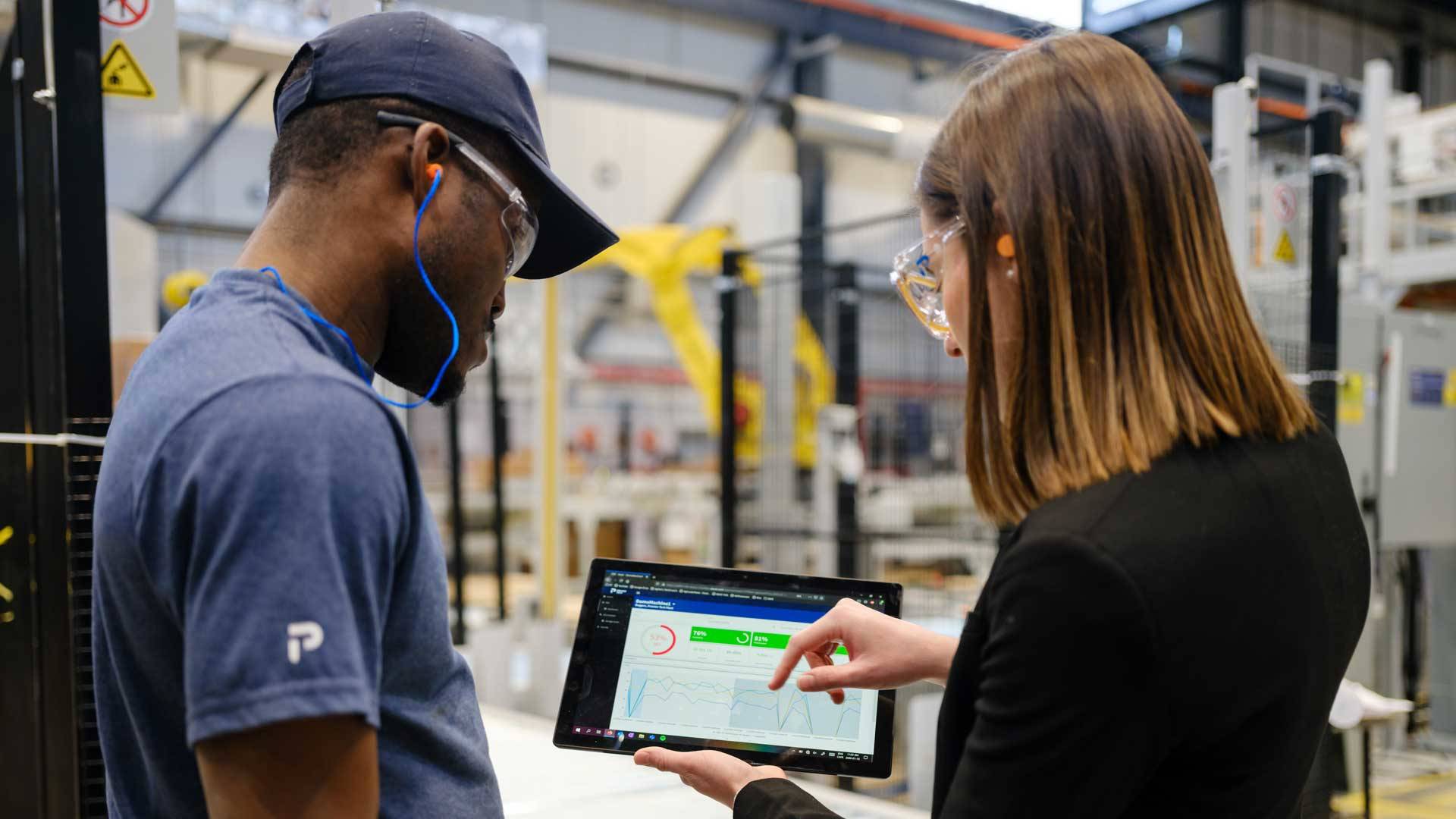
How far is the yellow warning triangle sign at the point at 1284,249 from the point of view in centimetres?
307

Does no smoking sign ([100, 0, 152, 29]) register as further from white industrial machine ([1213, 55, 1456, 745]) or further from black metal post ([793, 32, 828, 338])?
black metal post ([793, 32, 828, 338])

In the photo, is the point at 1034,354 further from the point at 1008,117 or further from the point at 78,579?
the point at 78,579

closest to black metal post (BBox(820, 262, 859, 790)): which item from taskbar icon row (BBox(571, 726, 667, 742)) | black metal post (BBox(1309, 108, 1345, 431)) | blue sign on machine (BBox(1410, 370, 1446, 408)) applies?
black metal post (BBox(1309, 108, 1345, 431))

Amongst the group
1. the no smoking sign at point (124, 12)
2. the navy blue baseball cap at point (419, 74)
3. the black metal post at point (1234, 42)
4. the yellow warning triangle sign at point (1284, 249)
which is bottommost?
the navy blue baseball cap at point (419, 74)

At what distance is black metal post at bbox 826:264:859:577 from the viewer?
4.69 m

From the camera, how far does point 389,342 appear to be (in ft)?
3.13

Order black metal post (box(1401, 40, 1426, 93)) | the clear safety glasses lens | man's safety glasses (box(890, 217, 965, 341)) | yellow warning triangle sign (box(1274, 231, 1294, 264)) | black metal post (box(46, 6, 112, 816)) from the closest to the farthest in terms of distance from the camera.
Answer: the clear safety glasses lens < man's safety glasses (box(890, 217, 965, 341)) < black metal post (box(46, 6, 112, 816)) < yellow warning triangle sign (box(1274, 231, 1294, 264)) < black metal post (box(1401, 40, 1426, 93))

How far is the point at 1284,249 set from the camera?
121 inches

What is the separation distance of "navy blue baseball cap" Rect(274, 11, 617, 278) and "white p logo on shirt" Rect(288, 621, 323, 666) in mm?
431

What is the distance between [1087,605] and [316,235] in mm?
635

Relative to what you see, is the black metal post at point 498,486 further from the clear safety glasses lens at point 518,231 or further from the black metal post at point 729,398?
the clear safety glasses lens at point 518,231

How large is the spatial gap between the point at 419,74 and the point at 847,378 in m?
4.10

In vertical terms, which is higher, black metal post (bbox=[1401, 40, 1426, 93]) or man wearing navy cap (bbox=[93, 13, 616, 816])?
black metal post (bbox=[1401, 40, 1426, 93])

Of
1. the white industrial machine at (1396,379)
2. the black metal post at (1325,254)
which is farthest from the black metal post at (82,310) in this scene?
the white industrial machine at (1396,379)
